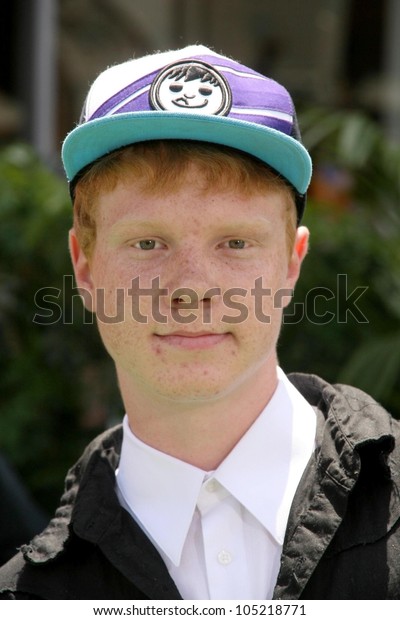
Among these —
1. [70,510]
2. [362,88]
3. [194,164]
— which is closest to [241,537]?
[70,510]

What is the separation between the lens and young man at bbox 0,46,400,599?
2.08 metres

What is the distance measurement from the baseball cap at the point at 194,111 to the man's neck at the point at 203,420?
0.46 m

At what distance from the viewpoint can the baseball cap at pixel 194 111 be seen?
2.08m

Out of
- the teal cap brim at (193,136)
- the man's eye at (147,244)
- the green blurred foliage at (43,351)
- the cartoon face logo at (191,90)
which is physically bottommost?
the green blurred foliage at (43,351)

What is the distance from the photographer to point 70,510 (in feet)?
7.50

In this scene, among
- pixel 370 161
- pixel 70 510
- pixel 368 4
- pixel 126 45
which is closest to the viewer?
pixel 70 510

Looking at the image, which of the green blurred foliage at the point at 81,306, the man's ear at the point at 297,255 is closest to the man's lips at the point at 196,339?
the man's ear at the point at 297,255

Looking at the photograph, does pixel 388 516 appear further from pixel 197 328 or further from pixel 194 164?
pixel 194 164

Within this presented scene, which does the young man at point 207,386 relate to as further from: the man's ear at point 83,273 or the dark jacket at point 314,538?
the man's ear at point 83,273

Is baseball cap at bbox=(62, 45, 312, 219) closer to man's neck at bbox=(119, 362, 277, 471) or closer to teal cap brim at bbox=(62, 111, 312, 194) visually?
teal cap brim at bbox=(62, 111, 312, 194)

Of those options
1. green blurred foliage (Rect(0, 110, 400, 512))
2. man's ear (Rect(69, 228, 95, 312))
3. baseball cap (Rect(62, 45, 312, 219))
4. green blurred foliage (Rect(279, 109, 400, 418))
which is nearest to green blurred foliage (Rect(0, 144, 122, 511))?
green blurred foliage (Rect(0, 110, 400, 512))

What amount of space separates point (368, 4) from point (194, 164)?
6546 mm

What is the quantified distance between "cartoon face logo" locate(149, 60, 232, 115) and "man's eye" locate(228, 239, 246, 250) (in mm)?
256

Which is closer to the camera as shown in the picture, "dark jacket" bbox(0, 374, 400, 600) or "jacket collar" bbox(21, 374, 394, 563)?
"dark jacket" bbox(0, 374, 400, 600)
